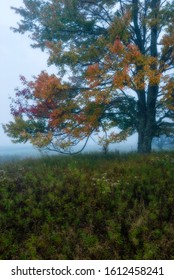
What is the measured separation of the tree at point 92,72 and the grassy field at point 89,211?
2.35m

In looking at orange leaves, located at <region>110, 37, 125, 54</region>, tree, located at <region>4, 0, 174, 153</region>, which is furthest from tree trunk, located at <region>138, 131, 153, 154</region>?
orange leaves, located at <region>110, 37, 125, 54</region>

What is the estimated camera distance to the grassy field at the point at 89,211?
716cm

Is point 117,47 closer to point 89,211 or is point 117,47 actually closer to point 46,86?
point 46,86

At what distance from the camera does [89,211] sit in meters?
8.49

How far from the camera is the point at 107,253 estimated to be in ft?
22.9

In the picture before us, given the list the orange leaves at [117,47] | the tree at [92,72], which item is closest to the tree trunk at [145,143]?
the tree at [92,72]

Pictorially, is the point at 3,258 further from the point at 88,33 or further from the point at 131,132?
the point at 131,132

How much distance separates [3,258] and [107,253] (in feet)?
7.53

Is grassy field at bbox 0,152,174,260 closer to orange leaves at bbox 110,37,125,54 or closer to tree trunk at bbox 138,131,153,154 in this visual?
tree trunk at bbox 138,131,153,154

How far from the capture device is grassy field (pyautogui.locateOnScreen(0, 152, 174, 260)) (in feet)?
23.5

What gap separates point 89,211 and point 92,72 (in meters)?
5.94

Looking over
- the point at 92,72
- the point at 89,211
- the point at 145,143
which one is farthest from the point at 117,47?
the point at 89,211

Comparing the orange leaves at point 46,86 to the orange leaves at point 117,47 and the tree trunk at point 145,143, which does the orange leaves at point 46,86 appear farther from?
the tree trunk at point 145,143
